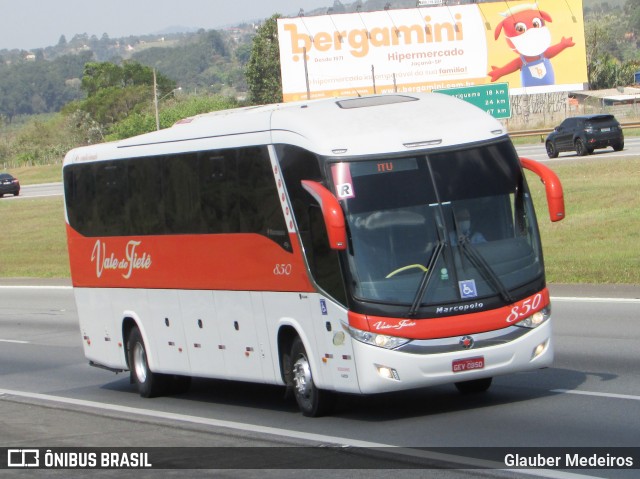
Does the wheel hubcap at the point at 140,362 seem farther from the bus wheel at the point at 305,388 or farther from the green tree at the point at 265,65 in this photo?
the green tree at the point at 265,65

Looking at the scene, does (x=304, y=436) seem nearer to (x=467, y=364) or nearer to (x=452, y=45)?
(x=467, y=364)

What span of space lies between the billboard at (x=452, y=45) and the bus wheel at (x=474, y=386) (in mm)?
78289

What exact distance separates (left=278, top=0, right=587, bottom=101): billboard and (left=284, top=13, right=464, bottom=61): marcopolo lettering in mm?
74

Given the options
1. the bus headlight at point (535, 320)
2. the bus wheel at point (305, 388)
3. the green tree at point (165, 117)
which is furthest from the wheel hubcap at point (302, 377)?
the green tree at point (165, 117)

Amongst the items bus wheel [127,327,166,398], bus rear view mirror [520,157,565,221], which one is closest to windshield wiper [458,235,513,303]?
bus rear view mirror [520,157,565,221]

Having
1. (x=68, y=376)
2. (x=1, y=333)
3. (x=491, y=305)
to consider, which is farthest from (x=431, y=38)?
(x=491, y=305)

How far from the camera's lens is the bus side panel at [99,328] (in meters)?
16.5

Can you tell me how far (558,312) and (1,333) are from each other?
467 inches

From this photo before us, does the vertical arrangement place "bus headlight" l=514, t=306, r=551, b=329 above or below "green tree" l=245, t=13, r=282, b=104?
above

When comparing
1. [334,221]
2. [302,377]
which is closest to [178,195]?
[302,377]

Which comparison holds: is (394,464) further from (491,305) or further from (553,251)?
(553,251)

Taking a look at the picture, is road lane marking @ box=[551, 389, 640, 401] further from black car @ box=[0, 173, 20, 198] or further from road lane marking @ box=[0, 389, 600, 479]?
black car @ box=[0, 173, 20, 198]

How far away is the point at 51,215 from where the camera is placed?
56.5m

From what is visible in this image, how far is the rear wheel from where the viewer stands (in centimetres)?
4923
